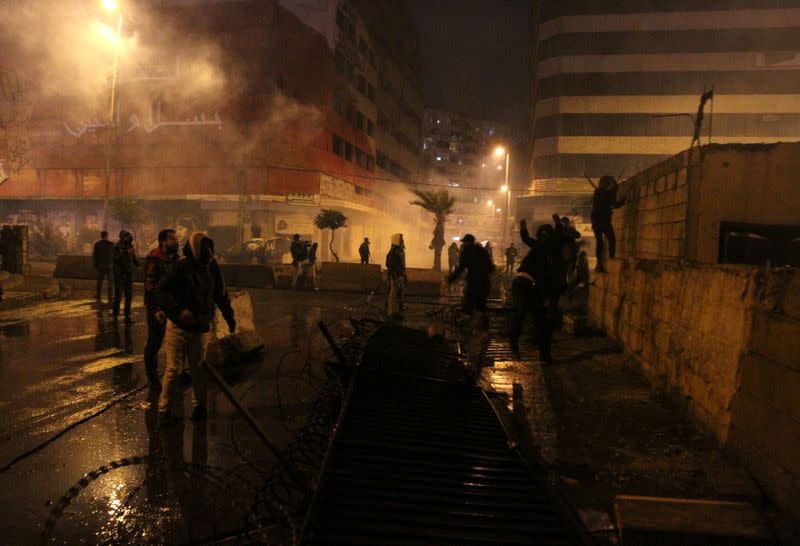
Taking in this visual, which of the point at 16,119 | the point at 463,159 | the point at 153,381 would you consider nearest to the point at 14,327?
the point at 153,381

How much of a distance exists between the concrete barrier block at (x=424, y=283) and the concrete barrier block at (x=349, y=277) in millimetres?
1106

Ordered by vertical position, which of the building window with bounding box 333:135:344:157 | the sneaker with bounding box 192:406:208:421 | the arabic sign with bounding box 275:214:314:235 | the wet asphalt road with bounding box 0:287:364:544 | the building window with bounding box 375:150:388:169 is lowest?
the wet asphalt road with bounding box 0:287:364:544

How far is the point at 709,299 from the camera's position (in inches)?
179

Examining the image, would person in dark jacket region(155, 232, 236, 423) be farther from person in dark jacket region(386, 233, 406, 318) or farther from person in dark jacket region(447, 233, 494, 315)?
person in dark jacket region(386, 233, 406, 318)

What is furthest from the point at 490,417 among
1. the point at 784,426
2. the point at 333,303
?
the point at 333,303

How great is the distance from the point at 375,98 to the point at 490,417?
167 feet

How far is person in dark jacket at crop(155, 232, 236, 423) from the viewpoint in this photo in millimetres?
4562

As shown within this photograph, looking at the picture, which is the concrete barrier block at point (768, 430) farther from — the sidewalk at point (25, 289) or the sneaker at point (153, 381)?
the sidewalk at point (25, 289)

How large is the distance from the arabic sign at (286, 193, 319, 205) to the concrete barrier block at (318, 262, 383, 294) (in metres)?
18.0

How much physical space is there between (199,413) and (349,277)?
13.7 m

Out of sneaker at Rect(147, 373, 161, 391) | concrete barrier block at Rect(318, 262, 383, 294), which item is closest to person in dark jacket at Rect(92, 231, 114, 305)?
sneaker at Rect(147, 373, 161, 391)

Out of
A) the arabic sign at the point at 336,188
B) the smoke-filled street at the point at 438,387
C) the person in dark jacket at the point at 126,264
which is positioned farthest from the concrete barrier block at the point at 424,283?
the arabic sign at the point at 336,188

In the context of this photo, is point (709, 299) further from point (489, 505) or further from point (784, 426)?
point (489, 505)

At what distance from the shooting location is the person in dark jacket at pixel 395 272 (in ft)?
37.7
